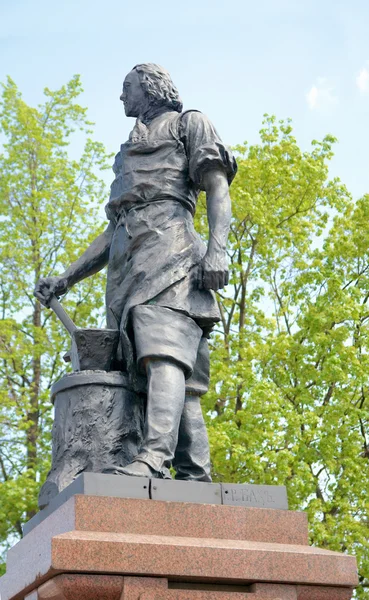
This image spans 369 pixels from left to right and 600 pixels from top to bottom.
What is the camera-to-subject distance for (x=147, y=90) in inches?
258

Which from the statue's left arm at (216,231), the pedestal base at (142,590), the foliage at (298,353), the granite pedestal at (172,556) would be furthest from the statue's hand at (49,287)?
the foliage at (298,353)

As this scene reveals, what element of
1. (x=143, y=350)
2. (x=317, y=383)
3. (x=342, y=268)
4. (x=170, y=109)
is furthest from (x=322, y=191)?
(x=143, y=350)

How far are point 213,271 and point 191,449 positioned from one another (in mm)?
1054

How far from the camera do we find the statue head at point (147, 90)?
6574 millimetres

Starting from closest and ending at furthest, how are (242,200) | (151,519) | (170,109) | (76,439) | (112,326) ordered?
(151,519), (76,439), (112,326), (170,109), (242,200)

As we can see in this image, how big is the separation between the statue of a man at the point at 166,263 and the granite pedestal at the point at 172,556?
409 millimetres

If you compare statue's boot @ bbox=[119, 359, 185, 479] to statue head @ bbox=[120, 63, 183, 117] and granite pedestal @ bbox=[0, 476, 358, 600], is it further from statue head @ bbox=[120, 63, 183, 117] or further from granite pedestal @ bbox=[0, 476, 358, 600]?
statue head @ bbox=[120, 63, 183, 117]

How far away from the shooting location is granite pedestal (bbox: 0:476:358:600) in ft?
15.1

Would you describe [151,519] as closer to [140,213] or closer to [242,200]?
[140,213]

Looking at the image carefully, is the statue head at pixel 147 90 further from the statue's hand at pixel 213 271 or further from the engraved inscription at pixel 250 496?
the engraved inscription at pixel 250 496

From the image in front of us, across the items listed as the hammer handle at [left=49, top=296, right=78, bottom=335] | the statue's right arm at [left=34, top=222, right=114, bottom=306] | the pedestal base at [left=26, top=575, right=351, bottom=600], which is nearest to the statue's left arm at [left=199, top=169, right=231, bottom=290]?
the statue's right arm at [left=34, top=222, right=114, bottom=306]

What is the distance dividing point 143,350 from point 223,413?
40.0 ft

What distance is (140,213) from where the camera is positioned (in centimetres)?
615

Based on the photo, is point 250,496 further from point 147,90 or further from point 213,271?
point 147,90
